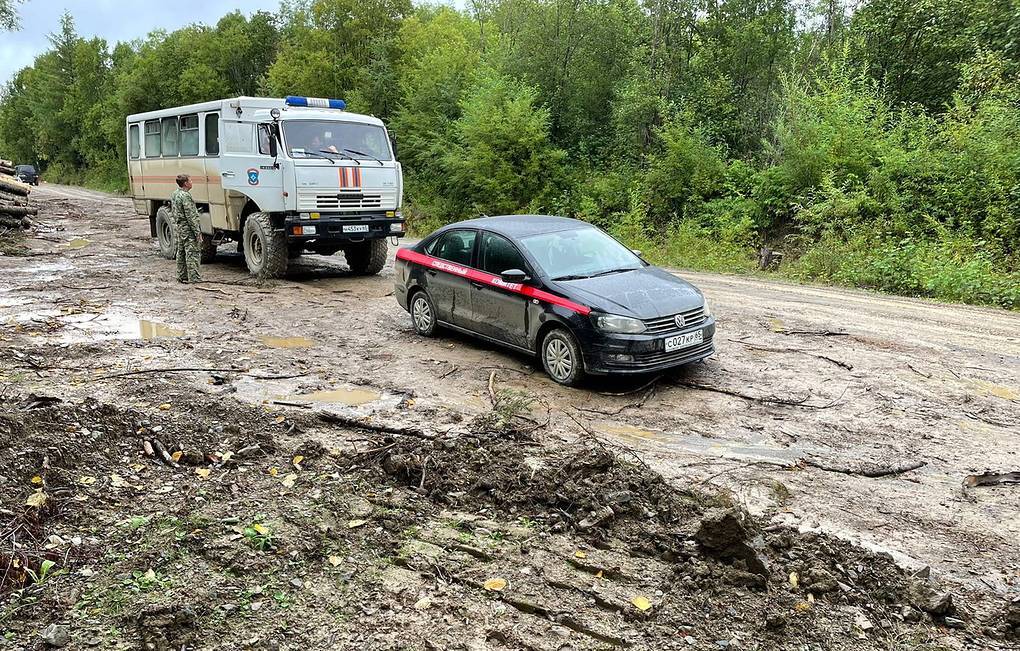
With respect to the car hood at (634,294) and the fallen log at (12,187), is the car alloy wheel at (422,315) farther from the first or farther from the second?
the fallen log at (12,187)

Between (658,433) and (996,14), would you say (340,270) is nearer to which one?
(658,433)

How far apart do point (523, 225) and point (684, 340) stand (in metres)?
2.44

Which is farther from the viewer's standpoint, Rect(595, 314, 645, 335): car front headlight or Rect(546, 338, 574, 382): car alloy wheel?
Rect(546, 338, 574, 382): car alloy wheel

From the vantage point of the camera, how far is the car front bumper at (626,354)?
698cm

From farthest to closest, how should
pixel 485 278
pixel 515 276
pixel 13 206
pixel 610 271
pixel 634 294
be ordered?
pixel 13 206, pixel 485 278, pixel 610 271, pixel 515 276, pixel 634 294

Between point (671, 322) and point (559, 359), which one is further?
point (559, 359)

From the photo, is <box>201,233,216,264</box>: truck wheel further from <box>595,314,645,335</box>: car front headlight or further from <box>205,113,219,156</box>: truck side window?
<box>595,314,645,335</box>: car front headlight

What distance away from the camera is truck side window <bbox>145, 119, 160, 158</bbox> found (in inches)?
617

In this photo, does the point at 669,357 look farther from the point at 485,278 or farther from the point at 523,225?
the point at 523,225

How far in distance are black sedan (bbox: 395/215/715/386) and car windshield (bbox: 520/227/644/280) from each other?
11mm

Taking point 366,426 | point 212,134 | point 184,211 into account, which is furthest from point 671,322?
point 212,134

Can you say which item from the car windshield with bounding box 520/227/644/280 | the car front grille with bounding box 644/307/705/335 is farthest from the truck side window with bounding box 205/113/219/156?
the car front grille with bounding box 644/307/705/335

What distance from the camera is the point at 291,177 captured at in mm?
12273

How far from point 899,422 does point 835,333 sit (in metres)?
3.06
